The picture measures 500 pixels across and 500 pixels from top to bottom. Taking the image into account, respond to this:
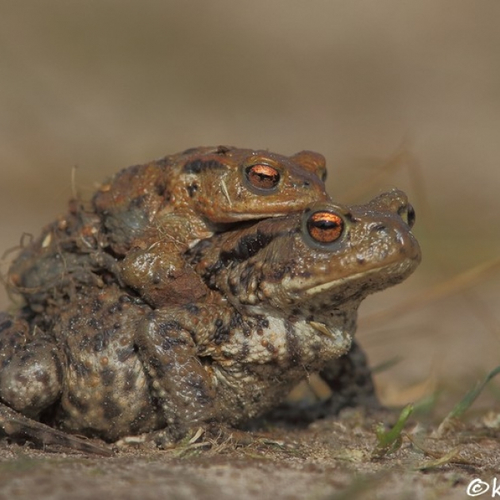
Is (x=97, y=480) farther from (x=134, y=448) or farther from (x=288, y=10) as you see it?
(x=288, y=10)

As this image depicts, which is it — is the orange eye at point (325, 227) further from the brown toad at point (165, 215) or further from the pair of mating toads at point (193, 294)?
the brown toad at point (165, 215)

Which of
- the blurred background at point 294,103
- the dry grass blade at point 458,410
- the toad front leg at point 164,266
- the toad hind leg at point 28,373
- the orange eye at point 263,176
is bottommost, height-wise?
the dry grass blade at point 458,410

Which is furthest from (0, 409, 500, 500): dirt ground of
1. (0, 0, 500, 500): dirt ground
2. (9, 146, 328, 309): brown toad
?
(9, 146, 328, 309): brown toad

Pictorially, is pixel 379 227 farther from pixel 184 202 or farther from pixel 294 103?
pixel 294 103

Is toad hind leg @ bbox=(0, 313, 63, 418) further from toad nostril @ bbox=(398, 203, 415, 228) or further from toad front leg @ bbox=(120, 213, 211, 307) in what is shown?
toad nostril @ bbox=(398, 203, 415, 228)

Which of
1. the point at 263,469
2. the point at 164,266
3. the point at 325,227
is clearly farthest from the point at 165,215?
the point at 263,469

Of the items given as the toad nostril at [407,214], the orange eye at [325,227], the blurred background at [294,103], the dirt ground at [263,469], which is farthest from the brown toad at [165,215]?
the blurred background at [294,103]
